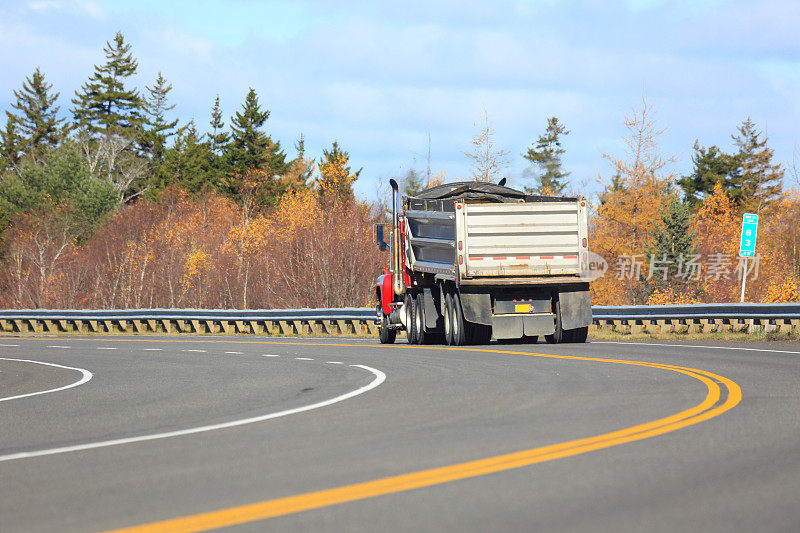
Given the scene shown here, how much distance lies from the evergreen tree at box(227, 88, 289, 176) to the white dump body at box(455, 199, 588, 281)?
6788cm

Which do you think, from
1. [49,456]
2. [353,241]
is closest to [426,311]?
[49,456]

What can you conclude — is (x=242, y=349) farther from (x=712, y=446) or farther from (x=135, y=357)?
(x=712, y=446)

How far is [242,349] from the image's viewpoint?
24953 millimetres

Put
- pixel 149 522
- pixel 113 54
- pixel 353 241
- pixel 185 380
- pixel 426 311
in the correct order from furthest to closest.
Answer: pixel 113 54 → pixel 353 241 → pixel 426 311 → pixel 185 380 → pixel 149 522

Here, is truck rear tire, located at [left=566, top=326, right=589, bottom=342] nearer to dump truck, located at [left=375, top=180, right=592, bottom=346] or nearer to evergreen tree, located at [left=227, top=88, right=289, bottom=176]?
dump truck, located at [left=375, top=180, right=592, bottom=346]

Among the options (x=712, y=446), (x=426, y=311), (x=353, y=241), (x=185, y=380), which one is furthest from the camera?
(x=353, y=241)

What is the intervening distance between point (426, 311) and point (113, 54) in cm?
8542

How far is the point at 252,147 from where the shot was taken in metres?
89.4

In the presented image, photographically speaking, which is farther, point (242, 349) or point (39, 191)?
point (39, 191)

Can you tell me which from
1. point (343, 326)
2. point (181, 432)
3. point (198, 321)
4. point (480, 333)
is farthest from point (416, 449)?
point (198, 321)

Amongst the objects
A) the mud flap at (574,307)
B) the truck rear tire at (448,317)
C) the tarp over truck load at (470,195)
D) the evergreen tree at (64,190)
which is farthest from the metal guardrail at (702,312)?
the evergreen tree at (64,190)

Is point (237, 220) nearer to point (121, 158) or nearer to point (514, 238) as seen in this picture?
point (121, 158)

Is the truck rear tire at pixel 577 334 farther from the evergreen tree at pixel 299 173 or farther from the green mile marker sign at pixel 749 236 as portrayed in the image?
the evergreen tree at pixel 299 173

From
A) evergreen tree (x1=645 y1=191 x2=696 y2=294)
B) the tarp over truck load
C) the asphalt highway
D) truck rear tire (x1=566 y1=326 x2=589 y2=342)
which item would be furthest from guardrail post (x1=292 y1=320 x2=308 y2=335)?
evergreen tree (x1=645 y1=191 x2=696 y2=294)
